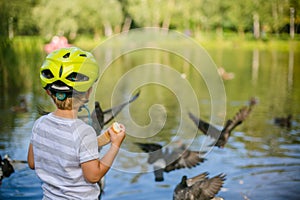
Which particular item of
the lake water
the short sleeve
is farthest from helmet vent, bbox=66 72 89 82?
the lake water

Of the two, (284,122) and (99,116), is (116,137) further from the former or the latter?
(284,122)

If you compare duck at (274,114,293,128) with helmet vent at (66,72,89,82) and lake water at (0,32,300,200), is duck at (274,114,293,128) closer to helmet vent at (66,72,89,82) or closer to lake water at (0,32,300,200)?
lake water at (0,32,300,200)

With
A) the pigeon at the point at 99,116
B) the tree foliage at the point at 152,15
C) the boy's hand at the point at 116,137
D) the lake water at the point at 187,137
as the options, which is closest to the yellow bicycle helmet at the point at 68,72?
the boy's hand at the point at 116,137

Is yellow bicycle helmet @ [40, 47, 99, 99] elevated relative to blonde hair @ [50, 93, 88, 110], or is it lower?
elevated

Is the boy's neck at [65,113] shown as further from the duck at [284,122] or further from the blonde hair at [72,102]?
the duck at [284,122]

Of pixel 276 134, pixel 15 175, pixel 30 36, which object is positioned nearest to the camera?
pixel 15 175

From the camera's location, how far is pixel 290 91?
13672 millimetres

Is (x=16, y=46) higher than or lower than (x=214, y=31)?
higher

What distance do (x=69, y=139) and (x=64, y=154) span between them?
8 cm

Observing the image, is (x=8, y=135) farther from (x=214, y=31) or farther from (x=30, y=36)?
(x=214, y=31)

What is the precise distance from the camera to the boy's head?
8.80 ft

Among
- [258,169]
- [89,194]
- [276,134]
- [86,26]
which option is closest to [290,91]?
[276,134]

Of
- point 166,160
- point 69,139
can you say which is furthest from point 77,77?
point 166,160

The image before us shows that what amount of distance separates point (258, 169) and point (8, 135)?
3.60m
